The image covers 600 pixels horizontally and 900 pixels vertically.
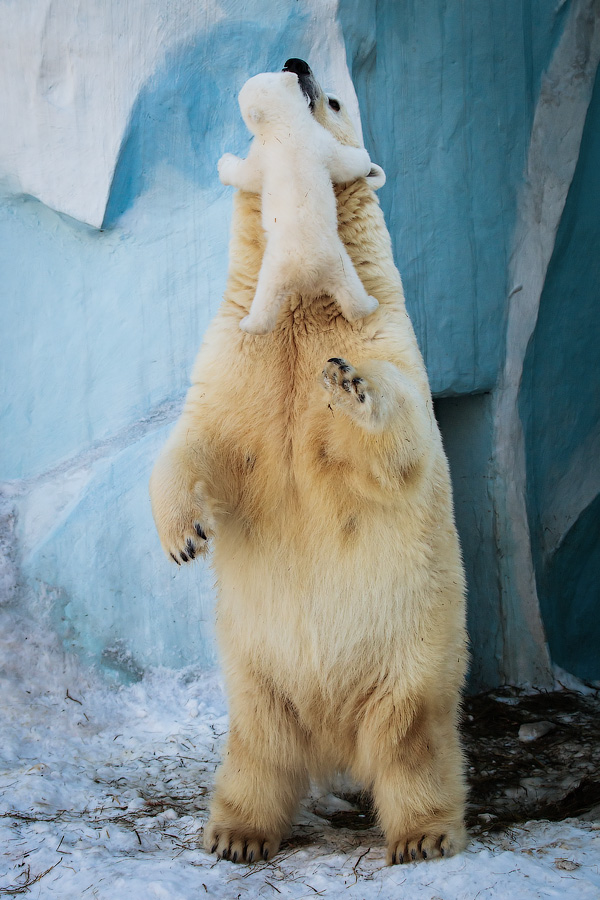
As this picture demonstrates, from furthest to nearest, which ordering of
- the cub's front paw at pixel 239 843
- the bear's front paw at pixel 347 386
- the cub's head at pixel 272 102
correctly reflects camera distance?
the cub's front paw at pixel 239 843
the cub's head at pixel 272 102
the bear's front paw at pixel 347 386

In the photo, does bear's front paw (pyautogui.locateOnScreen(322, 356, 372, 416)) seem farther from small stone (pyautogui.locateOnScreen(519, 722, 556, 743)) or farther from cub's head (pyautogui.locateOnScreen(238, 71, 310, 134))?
small stone (pyautogui.locateOnScreen(519, 722, 556, 743))

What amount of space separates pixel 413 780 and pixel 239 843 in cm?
54

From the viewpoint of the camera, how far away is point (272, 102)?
226 centimetres

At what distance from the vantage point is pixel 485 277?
13.8 feet

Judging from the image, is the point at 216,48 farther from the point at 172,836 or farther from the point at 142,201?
the point at 172,836

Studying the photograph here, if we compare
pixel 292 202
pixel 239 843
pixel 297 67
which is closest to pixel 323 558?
pixel 239 843

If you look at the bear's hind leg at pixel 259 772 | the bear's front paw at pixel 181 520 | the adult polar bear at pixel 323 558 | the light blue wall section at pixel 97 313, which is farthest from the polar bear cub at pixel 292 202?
the light blue wall section at pixel 97 313

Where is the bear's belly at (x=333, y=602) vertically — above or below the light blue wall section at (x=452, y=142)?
below

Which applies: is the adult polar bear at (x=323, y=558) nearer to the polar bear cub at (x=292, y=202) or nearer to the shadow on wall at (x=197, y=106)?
the polar bear cub at (x=292, y=202)

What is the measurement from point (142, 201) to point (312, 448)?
6.81ft

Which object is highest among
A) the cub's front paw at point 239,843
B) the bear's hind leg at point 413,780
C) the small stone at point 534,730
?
the small stone at point 534,730

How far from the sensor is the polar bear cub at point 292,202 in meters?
2.28

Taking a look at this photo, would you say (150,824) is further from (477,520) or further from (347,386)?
(477,520)

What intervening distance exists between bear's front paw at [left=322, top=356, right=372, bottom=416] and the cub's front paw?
134 cm
